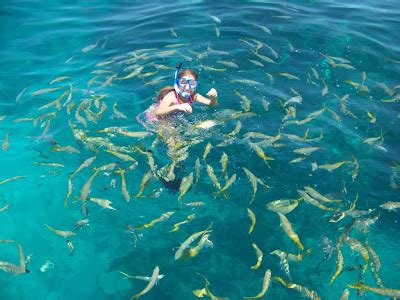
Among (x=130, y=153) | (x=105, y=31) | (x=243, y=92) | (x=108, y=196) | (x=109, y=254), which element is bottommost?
(x=109, y=254)

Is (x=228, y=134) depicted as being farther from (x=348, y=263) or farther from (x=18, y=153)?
(x=18, y=153)

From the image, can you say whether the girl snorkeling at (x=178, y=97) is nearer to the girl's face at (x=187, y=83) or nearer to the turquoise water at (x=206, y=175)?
the girl's face at (x=187, y=83)

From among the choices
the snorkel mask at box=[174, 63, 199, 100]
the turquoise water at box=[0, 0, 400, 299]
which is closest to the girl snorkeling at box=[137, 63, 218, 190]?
the snorkel mask at box=[174, 63, 199, 100]

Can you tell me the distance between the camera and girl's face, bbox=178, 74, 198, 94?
7500mm

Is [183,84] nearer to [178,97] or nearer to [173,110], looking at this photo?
[178,97]

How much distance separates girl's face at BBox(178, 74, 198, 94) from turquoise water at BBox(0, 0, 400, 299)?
0.98m

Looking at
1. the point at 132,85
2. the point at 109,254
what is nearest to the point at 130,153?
the point at 109,254

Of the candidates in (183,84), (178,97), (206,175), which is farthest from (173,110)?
(206,175)

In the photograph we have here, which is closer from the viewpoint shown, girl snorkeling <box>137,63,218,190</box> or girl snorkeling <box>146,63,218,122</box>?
girl snorkeling <box>137,63,218,190</box>

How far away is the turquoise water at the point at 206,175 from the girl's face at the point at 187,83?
0.98 meters

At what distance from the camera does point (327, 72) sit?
34.8 feet

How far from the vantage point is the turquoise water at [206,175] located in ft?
19.5

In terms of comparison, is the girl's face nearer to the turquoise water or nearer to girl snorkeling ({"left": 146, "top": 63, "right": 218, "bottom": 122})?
girl snorkeling ({"left": 146, "top": 63, "right": 218, "bottom": 122})

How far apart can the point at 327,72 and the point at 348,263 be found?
Result: 6583mm
